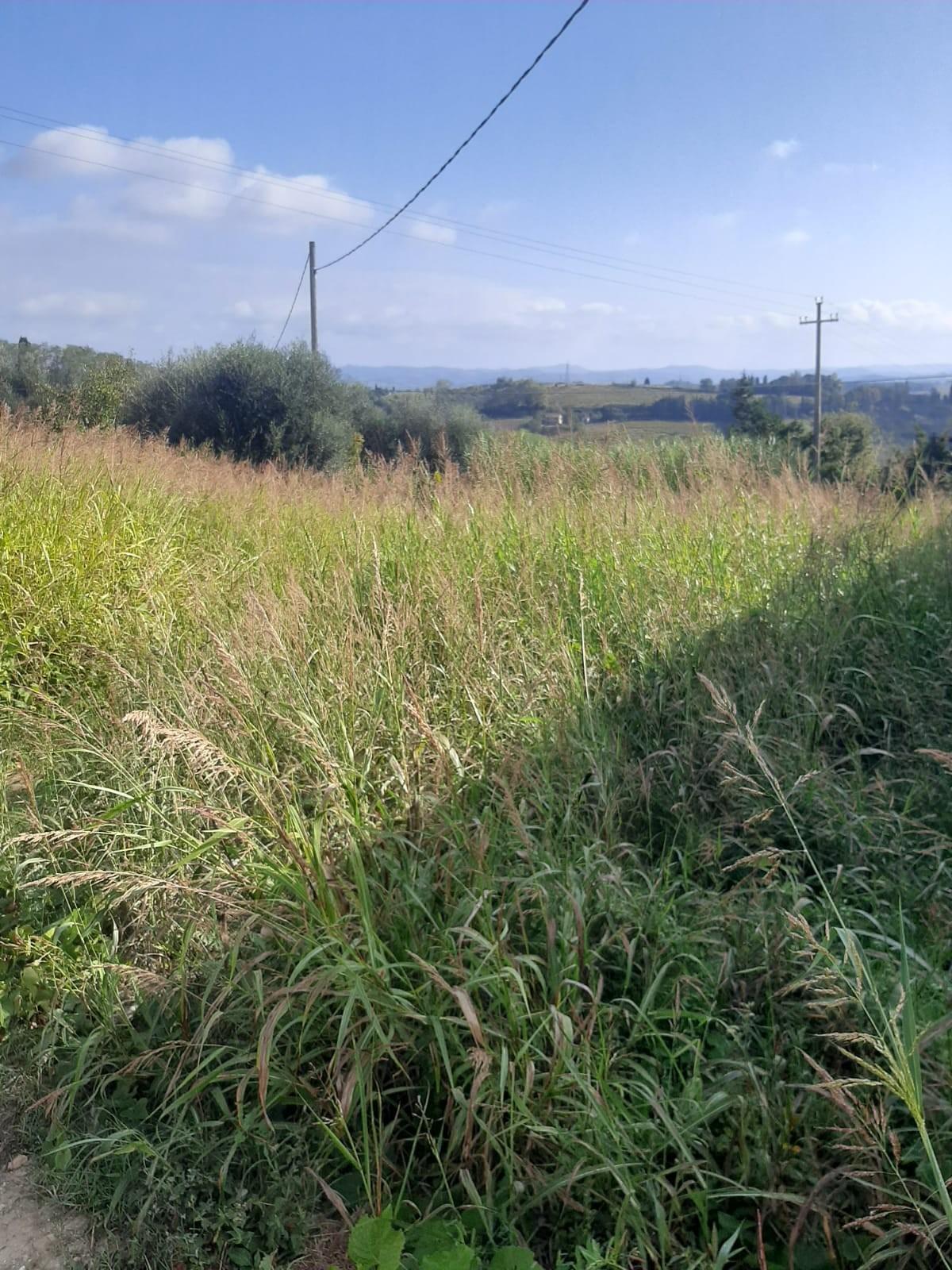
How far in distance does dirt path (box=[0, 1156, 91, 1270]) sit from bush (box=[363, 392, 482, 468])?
17.0 metres

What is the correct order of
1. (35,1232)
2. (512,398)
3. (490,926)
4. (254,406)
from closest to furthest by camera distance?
(35,1232)
(490,926)
(254,406)
(512,398)

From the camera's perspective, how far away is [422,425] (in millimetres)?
21641

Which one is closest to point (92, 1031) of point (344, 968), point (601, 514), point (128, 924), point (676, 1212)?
point (128, 924)

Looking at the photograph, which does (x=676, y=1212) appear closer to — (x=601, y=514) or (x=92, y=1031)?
(x=92, y=1031)

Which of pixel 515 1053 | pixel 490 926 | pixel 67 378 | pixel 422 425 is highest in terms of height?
pixel 67 378

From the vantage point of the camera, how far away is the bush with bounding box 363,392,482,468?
65.0 ft

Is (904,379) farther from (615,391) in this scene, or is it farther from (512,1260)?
(512,1260)

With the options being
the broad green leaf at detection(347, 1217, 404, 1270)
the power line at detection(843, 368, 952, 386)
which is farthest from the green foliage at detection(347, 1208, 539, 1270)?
the power line at detection(843, 368, 952, 386)

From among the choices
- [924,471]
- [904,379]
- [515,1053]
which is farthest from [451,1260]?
[904,379]

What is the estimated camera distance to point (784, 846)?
3355 millimetres

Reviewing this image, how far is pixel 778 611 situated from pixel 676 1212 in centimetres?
314

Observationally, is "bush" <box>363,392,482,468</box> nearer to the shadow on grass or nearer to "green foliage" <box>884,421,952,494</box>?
"green foliage" <box>884,421,952,494</box>

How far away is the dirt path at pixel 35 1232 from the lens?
1.98 meters

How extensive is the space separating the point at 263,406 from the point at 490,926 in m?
16.1
